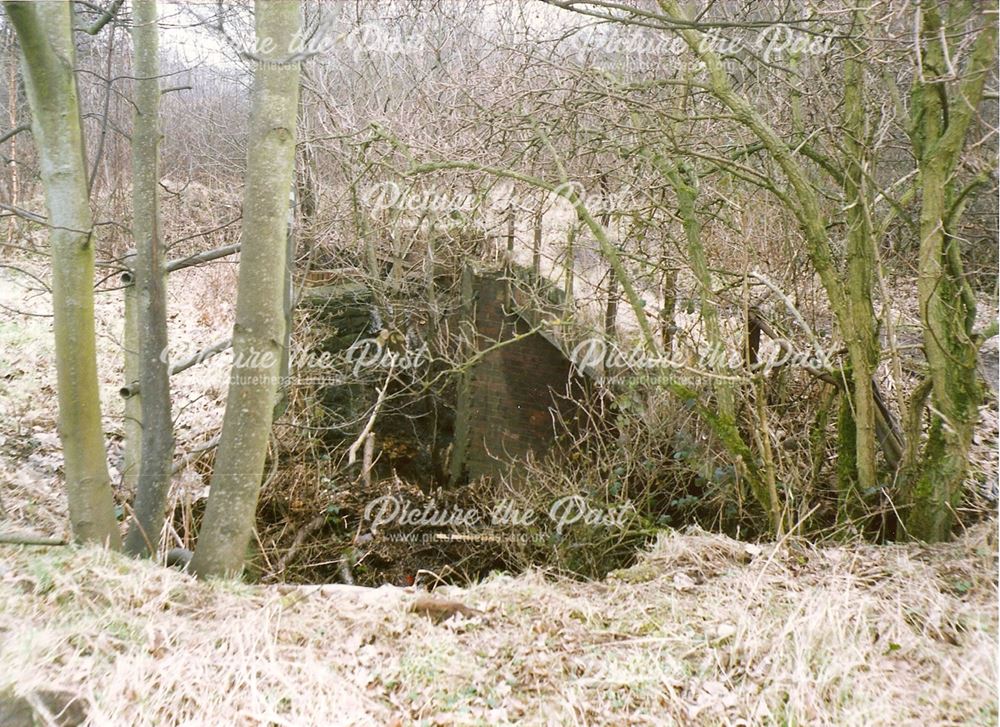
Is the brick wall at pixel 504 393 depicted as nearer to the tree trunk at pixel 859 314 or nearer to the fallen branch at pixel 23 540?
the tree trunk at pixel 859 314

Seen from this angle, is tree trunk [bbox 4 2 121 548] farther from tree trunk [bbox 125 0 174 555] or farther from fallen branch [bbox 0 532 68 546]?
tree trunk [bbox 125 0 174 555]

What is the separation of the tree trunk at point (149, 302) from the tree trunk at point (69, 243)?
655 mm

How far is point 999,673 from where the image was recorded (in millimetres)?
2885

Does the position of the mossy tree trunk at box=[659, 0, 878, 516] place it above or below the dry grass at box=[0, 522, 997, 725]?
above

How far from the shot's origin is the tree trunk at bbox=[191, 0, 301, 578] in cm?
364

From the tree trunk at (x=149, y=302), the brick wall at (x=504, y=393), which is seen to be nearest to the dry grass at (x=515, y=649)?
the tree trunk at (x=149, y=302)

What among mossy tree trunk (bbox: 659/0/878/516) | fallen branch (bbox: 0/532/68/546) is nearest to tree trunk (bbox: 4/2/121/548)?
fallen branch (bbox: 0/532/68/546)

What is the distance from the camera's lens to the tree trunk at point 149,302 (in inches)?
184

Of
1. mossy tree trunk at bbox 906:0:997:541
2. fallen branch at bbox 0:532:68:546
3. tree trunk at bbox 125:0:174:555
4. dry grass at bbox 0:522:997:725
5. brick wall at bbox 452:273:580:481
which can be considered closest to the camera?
dry grass at bbox 0:522:997:725

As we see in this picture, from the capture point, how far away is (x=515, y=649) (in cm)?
334

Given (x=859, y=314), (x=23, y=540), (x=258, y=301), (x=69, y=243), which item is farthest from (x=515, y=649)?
(x=859, y=314)

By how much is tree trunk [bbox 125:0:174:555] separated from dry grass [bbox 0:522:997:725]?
100cm

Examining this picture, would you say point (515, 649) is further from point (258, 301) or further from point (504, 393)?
point (504, 393)

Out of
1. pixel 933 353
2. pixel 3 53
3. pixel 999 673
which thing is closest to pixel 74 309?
pixel 999 673
